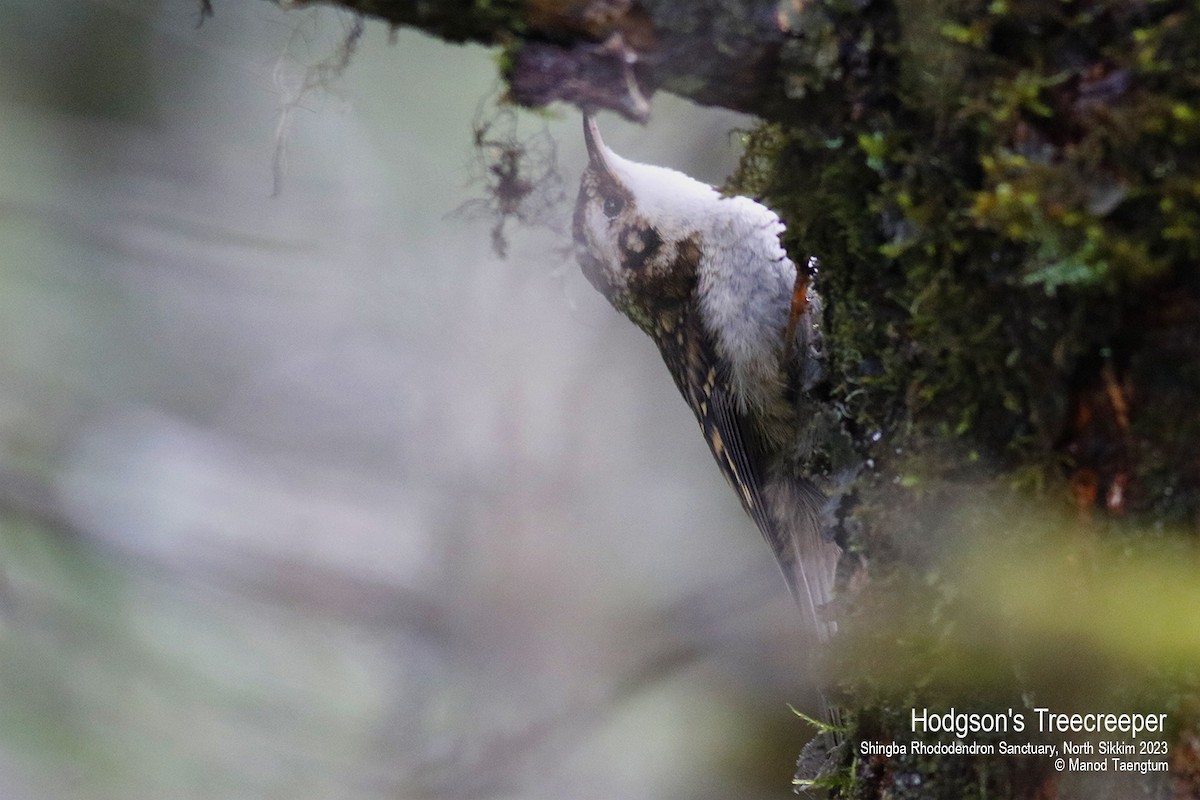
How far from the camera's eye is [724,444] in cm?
259

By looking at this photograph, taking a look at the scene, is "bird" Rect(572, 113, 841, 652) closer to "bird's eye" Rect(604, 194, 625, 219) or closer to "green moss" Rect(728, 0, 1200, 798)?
"bird's eye" Rect(604, 194, 625, 219)

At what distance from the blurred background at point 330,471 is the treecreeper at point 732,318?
113 cm

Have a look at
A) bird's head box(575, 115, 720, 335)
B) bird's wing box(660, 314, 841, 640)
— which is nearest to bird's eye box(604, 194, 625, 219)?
bird's head box(575, 115, 720, 335)

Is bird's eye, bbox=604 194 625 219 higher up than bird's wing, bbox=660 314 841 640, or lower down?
higher up

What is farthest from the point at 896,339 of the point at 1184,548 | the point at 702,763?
the point at 702,763

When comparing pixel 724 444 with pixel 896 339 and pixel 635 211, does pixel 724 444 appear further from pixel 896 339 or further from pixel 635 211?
pixel 896 339

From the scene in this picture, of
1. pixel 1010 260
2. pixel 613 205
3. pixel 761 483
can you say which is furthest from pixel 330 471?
pixel 1010 260

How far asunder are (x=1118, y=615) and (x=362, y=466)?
4205mm

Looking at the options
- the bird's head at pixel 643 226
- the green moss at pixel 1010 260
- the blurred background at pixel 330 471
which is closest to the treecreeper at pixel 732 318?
the bird's head at pixel 643 226

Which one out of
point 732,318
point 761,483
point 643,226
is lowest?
point 761,483

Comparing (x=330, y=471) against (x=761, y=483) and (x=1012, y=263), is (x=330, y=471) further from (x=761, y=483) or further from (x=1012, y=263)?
(x=1012, y=263)

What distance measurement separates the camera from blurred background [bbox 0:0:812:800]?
390cm

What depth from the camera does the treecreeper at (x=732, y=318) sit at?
7.63 ft

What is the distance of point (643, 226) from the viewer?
8.54 feet
